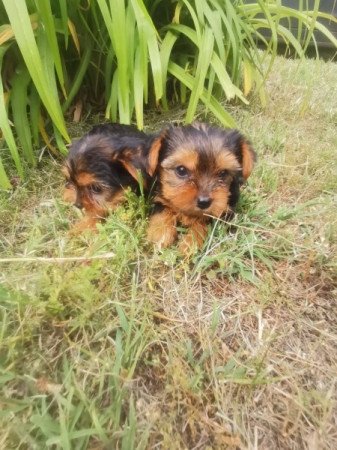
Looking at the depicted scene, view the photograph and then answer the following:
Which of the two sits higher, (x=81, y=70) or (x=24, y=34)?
(x=24, y=34)

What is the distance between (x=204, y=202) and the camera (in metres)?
1.96

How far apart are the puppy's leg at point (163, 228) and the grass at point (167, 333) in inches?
2.3

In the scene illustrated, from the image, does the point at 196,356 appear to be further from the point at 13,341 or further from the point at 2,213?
the point at 2,213

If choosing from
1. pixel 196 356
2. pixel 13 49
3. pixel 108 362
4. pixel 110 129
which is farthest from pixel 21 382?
Answer: pixel 13 49

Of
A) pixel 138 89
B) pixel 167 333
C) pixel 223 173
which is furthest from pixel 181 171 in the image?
pixel 138 89

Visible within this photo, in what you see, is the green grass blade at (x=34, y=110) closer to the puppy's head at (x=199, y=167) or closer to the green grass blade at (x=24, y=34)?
the green grass blade at (x=24, y=34)

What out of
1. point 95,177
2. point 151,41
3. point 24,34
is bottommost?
point 95,177

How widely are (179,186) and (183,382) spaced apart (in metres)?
1.01

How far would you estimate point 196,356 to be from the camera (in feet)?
5.11

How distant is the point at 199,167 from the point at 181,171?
0.11m

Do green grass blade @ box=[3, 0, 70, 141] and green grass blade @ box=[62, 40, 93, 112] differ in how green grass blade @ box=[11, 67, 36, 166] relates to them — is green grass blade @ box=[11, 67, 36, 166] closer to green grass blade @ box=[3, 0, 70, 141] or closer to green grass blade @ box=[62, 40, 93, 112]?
green grass blade @ box=[62, 40, 93, 112]

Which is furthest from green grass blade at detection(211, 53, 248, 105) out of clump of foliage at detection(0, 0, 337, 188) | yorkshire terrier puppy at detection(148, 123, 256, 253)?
yorkshire terrier puppy at detection(148, 123, 256, 253)

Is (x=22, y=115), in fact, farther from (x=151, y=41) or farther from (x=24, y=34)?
(x=151, y=41)

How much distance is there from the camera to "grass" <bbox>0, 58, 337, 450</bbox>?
1305mm
